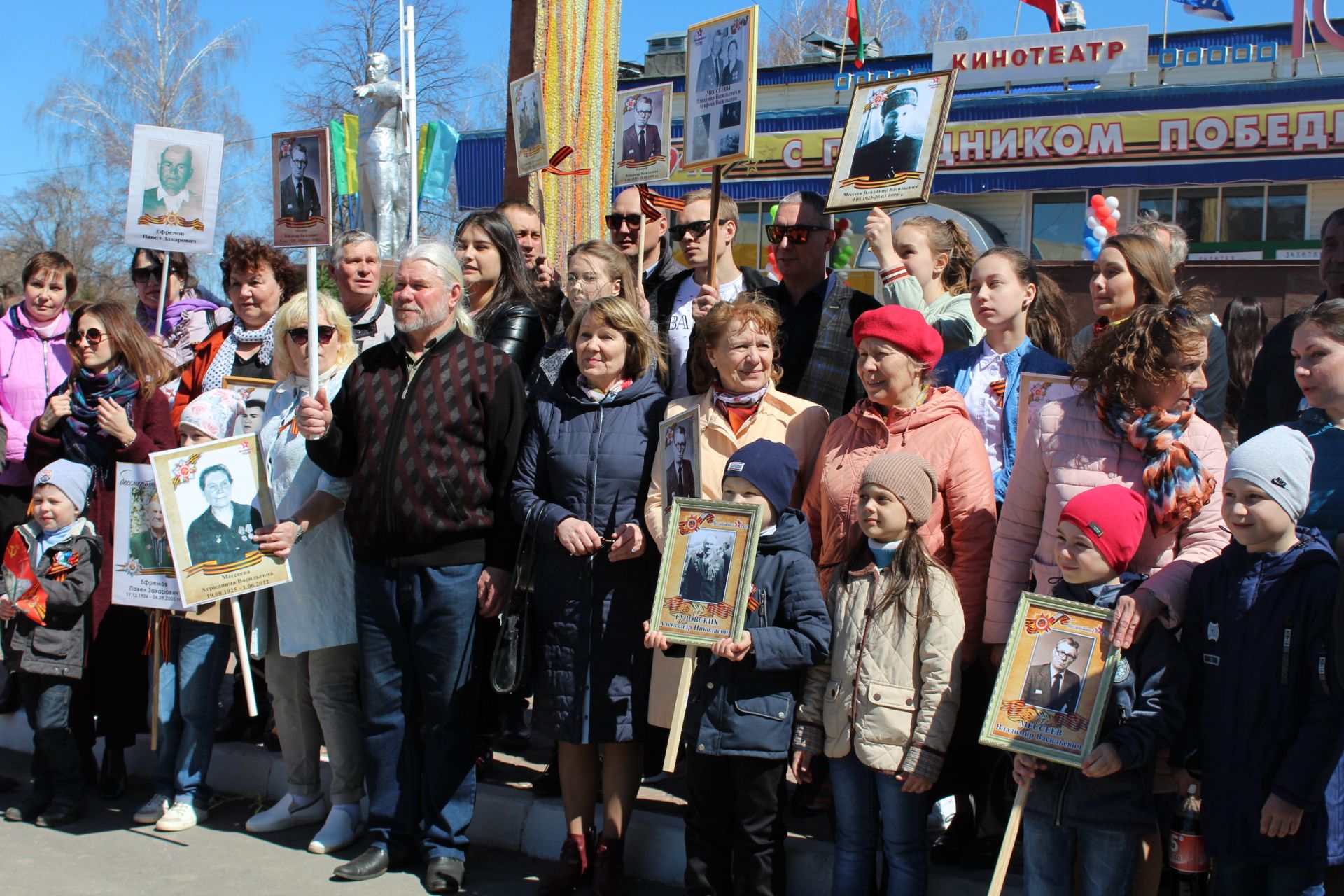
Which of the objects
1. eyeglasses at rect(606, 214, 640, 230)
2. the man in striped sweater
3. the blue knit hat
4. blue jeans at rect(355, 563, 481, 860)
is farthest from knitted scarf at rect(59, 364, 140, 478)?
the blue knit hat

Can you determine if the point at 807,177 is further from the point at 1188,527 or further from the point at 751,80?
the point at 1188,527

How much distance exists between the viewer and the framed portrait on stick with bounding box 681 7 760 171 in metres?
5.15

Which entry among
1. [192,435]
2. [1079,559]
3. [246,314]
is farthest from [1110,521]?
[246,314]

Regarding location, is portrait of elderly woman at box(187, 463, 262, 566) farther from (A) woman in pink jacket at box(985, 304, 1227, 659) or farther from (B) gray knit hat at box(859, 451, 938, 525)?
(A) woman in pink jacket at box(985, 304, 1227, 659)

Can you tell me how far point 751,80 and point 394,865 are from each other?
11.0 feet

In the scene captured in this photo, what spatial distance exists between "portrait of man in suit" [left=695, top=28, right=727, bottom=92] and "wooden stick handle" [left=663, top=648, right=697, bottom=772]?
2.59 metres

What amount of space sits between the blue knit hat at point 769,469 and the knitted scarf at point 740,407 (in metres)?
0.25

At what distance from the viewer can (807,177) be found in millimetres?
21344

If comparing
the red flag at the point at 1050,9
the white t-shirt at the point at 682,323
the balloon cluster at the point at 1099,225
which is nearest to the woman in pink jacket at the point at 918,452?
the white t-shirt at the point at 682,323

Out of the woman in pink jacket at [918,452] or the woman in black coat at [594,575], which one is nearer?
the woman in pink jacket at [918,452]

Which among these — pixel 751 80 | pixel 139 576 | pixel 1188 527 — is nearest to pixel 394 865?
pixel 139 576

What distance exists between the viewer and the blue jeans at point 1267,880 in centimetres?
327

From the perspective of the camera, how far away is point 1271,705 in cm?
327

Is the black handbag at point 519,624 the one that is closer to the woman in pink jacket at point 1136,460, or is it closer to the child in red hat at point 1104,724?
the woman in pink jacket at point 1136,460
